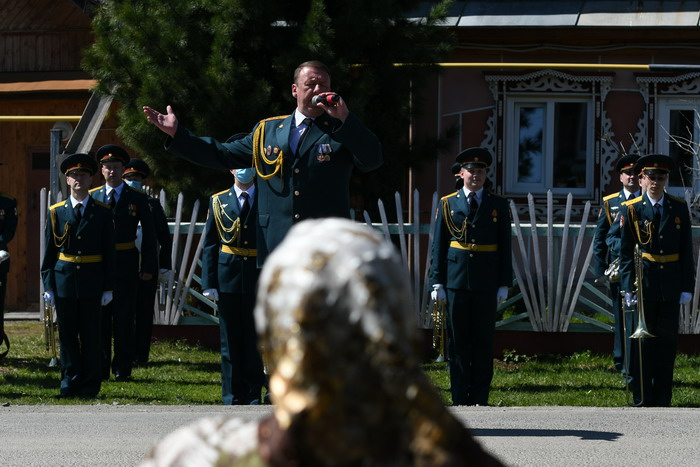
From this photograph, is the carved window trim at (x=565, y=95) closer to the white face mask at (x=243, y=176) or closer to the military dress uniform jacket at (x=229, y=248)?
the white face mask at (x=243, y=176)

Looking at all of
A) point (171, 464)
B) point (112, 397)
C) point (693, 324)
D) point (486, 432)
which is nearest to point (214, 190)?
point (112, 397)

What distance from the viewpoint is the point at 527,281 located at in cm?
1253

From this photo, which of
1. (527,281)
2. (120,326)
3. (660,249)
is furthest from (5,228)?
(660,249)

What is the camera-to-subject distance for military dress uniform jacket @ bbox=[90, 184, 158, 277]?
38.3 ft

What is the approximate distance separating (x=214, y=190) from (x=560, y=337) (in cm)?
384

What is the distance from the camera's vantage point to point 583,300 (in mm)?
12414

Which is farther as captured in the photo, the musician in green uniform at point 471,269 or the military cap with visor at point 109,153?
the military cap with visor at point 109,153

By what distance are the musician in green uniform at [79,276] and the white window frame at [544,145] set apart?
319 inches

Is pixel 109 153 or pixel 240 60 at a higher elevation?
pixel 240 60

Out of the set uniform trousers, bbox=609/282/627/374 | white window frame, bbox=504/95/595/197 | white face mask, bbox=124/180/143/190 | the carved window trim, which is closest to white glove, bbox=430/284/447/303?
uniform trousers, bbox=609/282/627/374

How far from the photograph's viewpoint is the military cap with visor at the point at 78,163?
1001 centimetres

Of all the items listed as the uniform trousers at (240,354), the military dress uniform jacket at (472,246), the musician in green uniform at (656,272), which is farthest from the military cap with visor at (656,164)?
the uniform trousers at (240,354)

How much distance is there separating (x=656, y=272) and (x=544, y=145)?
7566 millimetres

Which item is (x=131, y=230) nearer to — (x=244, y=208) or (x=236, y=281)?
(x=244, y=208)
